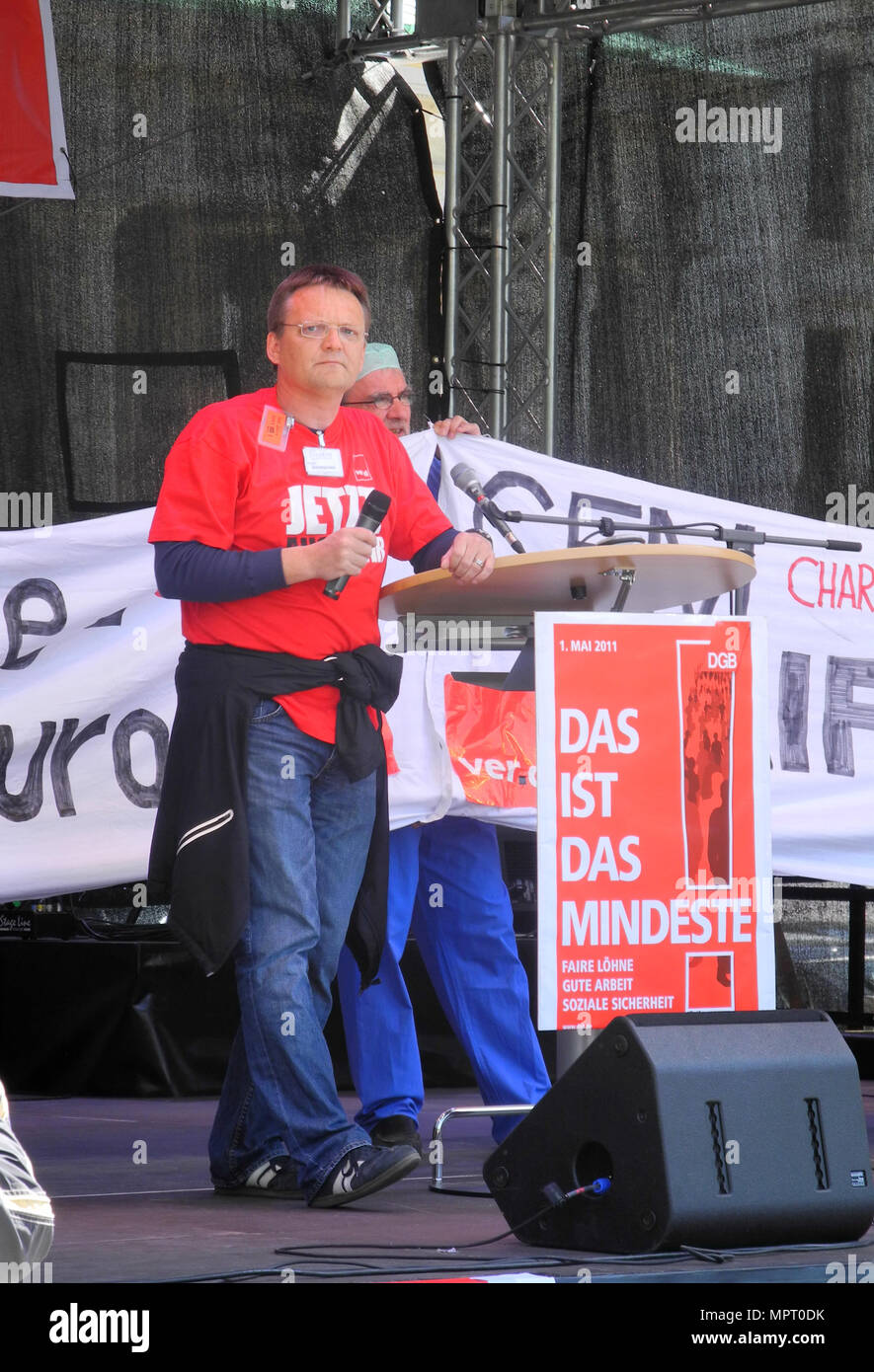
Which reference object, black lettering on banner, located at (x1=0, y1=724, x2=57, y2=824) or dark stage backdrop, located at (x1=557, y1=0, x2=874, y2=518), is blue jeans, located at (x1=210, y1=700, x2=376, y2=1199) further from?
dark stage backdrop, located at (x1=557, y1=0, x2=874, y2=518)

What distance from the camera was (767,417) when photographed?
682 centimetres

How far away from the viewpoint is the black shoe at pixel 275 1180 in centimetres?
317

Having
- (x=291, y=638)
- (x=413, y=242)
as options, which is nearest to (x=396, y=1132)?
(x=291, y=638)

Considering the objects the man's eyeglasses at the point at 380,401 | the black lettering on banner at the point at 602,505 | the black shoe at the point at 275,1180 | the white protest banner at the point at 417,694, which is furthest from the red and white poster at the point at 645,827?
the black lettering on banner at the point at 602,505

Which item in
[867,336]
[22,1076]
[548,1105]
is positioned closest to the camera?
[548,1105]

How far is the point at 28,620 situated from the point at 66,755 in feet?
1.09

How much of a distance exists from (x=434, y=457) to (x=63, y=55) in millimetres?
2897

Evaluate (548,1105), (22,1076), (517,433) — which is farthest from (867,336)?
(548,1105)

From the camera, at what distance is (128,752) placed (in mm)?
4438

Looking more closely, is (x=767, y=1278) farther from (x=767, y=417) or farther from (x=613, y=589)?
(x=767, y=417)

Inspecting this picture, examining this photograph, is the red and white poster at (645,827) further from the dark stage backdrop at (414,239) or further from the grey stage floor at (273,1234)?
the dark stage backdrop at (414,239)

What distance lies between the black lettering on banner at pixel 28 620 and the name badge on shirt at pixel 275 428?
1370 mm

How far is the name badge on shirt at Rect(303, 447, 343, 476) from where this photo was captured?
10.3 feet
